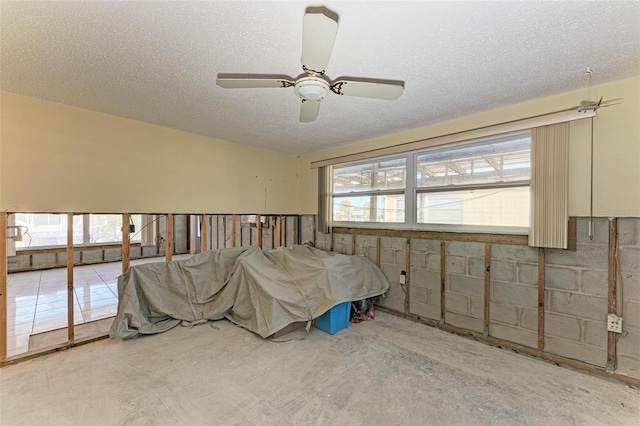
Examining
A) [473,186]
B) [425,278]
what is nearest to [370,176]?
[473,186]

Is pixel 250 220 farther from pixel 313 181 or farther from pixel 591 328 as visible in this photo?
pixel 591 328

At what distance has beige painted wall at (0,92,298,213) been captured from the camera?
2523 millimetres

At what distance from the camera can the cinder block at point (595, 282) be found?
2.27 meters

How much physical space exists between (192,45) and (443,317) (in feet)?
12.0

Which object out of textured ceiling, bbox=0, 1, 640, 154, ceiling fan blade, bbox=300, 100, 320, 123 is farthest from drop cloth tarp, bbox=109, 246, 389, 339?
textured ceiling, bbox=0, 1, 640, 154

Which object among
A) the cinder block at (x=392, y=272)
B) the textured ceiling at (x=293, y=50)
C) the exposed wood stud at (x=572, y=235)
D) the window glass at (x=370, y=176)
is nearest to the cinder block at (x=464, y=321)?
the cinder block at (x=392, y=272)

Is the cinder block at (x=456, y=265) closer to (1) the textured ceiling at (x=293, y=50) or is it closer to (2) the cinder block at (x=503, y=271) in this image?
(2) the cinder block at (x=503, y=271)

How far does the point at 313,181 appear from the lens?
4.80 meters

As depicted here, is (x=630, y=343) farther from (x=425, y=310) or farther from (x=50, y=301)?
(x=50, y=301)

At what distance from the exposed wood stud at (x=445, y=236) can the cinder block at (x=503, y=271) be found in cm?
23

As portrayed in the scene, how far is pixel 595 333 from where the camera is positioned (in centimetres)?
231

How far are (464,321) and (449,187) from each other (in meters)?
1.59

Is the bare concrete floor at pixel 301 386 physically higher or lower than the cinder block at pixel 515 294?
lower

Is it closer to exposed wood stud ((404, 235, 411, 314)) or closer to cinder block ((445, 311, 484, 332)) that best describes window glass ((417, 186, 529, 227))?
exposed wood stud ((404, 235, 411, 314))
